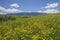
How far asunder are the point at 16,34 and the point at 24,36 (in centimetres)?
76

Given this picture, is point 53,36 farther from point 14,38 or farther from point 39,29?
point 14,38

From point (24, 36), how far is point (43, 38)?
119 centimetres

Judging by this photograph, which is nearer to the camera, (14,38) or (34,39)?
(34,39)

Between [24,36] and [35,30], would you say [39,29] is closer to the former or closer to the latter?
[35,30]

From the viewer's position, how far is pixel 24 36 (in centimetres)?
995

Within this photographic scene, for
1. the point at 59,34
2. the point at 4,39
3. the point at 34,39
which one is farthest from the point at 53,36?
the point at 4,39

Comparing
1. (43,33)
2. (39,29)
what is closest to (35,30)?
(39,29)

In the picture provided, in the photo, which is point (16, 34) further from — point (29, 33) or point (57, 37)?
point (57, 37)

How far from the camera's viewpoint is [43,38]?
945 cm

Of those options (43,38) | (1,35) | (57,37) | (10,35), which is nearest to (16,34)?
(10,35)

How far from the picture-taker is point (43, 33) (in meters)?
9.91

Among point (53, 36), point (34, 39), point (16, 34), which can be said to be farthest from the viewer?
point (16, 34)

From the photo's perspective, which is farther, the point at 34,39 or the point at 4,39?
the point at 4,39

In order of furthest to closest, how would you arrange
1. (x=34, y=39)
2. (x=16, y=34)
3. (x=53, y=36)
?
(x=16, y=34) → (x=53, y=36) → (x=34, y=39)
